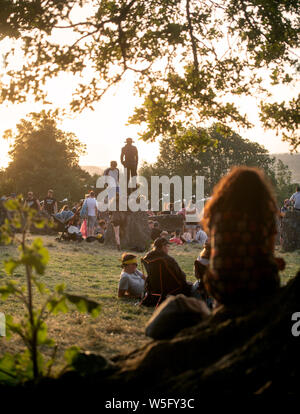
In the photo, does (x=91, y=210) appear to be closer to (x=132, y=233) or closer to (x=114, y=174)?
(x=114, y=174)

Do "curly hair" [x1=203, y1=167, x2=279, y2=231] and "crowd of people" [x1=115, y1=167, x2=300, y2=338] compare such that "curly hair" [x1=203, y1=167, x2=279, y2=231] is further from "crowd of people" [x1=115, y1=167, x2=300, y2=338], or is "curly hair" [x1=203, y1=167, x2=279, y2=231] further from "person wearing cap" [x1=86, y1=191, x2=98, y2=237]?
"person wearing cap" [x1=86, y1=191, x2=98, y2=237]

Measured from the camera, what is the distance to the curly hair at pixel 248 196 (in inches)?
160

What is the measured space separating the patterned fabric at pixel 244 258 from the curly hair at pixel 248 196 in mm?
47

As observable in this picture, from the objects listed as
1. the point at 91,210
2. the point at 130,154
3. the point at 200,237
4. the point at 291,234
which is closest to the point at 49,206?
the point at 91,210

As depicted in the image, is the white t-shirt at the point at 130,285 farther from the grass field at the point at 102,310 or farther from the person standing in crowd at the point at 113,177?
the person standing in crowd at the point at 113,177

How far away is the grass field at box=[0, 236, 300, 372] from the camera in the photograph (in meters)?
6.98

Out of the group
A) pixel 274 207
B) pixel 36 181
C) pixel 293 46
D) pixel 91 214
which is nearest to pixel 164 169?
pixel 36 181

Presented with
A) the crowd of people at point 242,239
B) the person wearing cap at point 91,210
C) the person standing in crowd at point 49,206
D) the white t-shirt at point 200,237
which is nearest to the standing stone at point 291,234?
the white t-shirt at point 200,237

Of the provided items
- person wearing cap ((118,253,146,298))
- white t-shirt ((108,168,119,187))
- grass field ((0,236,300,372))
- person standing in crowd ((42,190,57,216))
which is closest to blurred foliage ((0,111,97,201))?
person standing in crowd ((42,190,57,216))

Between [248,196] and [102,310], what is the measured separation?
5.62 meters

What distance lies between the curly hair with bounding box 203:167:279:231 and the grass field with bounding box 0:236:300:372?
9.92 ft

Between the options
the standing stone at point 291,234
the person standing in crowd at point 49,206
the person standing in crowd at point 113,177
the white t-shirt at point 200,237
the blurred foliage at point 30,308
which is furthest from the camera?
the person standing in crowd at point 49,206

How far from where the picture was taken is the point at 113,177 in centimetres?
2177

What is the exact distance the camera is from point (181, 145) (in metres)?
10.7
